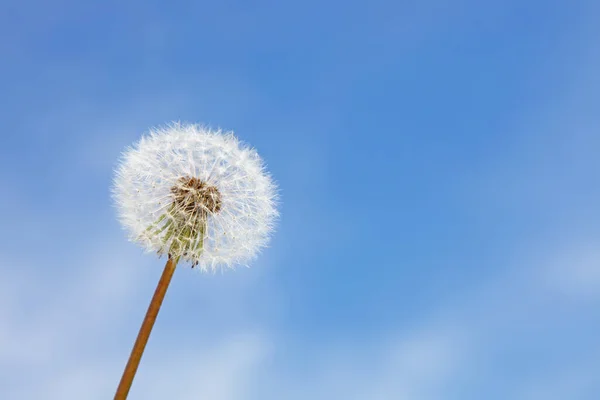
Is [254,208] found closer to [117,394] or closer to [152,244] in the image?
[152,244]

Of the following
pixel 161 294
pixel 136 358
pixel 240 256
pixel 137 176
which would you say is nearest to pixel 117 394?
pixel 136 358

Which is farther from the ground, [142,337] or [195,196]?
[195,196]

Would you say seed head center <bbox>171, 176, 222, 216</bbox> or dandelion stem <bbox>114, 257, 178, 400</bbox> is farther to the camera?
seed head center <bbox>171, 176, 222, 216</bbox>

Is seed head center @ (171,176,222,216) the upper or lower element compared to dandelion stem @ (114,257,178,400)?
upper

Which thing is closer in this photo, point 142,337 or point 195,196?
point 142,337

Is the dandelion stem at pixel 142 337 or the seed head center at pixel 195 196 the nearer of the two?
the dandelion stem at pixel 142 337
